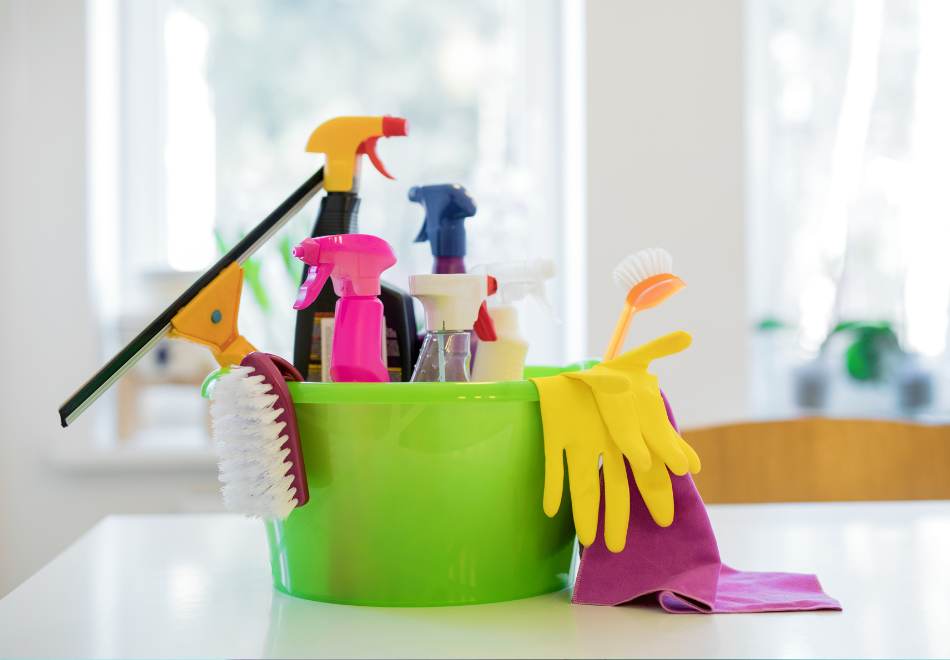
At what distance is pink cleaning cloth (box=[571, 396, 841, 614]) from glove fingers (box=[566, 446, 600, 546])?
0.04 ft

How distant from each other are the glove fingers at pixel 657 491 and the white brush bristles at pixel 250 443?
179mm

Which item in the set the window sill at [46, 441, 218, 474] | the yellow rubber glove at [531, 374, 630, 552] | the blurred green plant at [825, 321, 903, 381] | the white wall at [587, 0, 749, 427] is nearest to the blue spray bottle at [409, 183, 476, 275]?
the yellow rubber glove at [531, 374, 630, 552]

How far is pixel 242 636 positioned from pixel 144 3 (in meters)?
1.51

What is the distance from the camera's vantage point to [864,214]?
1.61m

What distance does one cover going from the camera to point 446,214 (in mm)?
429

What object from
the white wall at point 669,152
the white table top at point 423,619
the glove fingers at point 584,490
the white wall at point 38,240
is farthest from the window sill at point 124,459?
the glove fingers at point 584,490

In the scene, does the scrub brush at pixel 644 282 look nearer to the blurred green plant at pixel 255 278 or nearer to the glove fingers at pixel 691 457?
the glove fingers at pixel 691 457

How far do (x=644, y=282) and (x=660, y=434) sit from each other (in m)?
0.10

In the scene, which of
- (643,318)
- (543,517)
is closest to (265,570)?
(543,517)

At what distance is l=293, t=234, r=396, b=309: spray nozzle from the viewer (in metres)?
0.36

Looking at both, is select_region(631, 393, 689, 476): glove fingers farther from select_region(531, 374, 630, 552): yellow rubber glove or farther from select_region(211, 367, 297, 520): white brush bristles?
select_region(211, 367, 297, 520): white brush bristles

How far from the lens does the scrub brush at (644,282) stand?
0.43 m

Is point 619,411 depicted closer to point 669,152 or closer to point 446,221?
point 446,221

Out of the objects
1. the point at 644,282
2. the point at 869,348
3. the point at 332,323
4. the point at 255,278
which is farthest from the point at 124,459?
the point at 869,348
